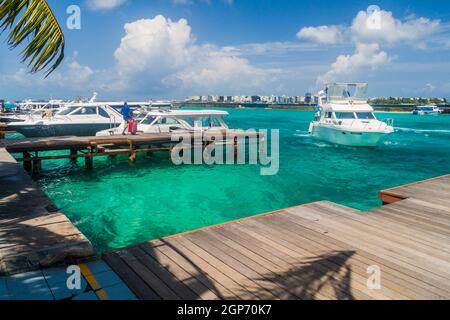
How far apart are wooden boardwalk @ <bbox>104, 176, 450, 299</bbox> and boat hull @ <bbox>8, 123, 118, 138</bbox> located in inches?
784

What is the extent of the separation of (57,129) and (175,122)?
8.04 metres

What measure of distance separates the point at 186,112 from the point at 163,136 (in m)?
2.97

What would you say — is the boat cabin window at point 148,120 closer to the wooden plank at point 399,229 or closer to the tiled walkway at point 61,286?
the wooden plank at point 399,229

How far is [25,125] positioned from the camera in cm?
2244

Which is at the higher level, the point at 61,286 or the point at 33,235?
the point at 33,235

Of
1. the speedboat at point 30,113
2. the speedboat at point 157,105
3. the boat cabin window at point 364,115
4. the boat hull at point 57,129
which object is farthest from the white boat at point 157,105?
the boat cabin window at point 364,115

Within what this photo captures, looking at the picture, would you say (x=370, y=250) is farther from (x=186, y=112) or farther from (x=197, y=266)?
(x=186, y=112)

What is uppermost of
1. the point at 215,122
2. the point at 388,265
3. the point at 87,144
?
the point at 215,122

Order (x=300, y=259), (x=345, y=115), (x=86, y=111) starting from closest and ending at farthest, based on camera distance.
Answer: (x=300, y=259), (x=86, y=111), (x=345, y=115)

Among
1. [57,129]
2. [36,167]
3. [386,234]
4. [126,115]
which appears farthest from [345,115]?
[386,234]

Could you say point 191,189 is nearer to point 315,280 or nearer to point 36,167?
point 36,167

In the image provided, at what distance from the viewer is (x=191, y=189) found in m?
16.1
